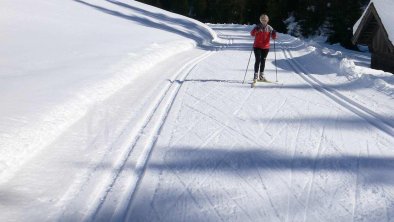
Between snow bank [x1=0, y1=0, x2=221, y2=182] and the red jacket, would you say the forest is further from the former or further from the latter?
the red jacket

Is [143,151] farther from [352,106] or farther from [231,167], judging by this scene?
[352,106]

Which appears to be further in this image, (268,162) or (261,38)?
(261,38)

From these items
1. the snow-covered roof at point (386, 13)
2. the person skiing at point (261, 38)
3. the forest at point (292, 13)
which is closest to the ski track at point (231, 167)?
the person skiing at point (261, 38)

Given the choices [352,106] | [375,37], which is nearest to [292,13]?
[375,37]

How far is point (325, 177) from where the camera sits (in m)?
5.44

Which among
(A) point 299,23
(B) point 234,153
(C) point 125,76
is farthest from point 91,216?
(A) point 299,23

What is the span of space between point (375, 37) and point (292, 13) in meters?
33.9

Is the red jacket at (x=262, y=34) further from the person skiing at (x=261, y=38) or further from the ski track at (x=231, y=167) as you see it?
the ski track at (x=231, y=167)

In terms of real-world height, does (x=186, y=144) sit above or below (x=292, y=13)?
below

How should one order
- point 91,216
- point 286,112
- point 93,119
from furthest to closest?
point 286,112, point 93,119, point 91,216

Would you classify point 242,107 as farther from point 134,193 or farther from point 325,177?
point 134,193

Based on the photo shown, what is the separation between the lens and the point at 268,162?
5902 mm

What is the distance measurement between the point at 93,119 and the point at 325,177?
414cm

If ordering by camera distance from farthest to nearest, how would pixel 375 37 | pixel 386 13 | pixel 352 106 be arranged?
pixel 375 37 → pixel 386 13 → pixel 352 106
